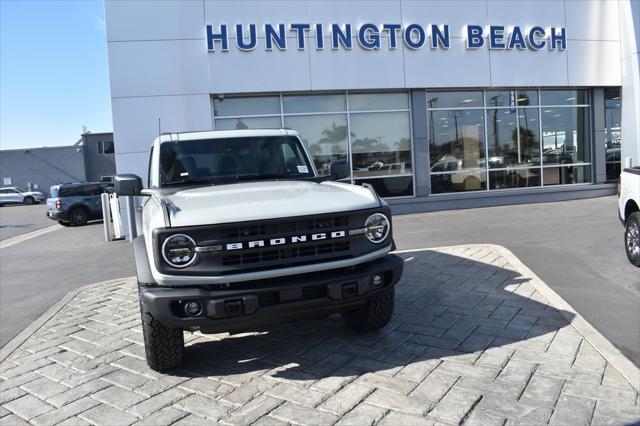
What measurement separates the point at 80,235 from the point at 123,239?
3.09 m

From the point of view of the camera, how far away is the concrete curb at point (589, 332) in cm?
346

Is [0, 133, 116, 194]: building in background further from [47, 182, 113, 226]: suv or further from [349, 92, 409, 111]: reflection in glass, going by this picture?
[349, 92, 409, 111]: reflection in glass

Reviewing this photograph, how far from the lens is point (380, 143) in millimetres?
14172

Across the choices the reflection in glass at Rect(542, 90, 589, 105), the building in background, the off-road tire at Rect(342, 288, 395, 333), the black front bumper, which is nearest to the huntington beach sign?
the reflection in glass at Rect(542, 90, 589, 105)

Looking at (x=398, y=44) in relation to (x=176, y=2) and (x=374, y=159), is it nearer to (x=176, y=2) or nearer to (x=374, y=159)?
(x=374, y=159)

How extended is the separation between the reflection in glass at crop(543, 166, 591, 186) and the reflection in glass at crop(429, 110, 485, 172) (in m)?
2.51

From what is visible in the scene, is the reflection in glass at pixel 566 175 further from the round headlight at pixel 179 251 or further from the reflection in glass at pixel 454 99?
the round headlight at pixel 179 251

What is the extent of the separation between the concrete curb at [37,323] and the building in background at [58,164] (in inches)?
1909

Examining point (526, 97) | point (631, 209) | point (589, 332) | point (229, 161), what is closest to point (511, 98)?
point (526, 97)

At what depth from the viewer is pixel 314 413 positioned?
3.05 meters

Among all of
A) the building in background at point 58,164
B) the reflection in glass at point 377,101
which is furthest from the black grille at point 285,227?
the building in background at point 58,164

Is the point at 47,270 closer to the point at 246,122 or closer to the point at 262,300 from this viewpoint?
the point at 246,122

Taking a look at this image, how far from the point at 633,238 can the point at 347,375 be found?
16.8 ft

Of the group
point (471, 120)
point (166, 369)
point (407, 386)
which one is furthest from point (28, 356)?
point (471, 120)
